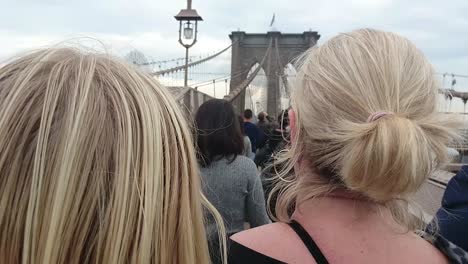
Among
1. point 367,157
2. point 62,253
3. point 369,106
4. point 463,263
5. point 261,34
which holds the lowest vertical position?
point 463,263

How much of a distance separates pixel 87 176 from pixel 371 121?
60 centimetres

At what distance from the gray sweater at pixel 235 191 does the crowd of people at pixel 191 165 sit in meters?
0.89

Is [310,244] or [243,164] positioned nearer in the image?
[310,244]

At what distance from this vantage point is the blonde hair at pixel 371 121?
41.5 inches

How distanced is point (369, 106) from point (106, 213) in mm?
614

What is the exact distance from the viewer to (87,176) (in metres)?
0.76

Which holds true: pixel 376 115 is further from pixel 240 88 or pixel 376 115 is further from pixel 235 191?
pixel 240 88

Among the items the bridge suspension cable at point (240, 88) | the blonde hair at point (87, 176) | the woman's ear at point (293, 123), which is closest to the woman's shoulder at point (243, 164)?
the woman's ear at point (293, 123)

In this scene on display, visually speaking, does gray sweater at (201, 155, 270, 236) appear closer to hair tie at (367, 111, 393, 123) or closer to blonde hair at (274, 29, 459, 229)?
blonde hair at (274, 29, 459, 229)

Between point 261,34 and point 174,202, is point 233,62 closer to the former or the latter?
point 261,34

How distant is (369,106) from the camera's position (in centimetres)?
109

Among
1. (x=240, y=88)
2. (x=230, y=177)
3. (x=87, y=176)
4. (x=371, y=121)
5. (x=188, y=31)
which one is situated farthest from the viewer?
(x=240, y=88)

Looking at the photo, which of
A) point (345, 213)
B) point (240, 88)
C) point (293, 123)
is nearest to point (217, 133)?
point (293, 123)

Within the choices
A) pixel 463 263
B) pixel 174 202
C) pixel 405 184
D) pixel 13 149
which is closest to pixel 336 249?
pixel 405 184
